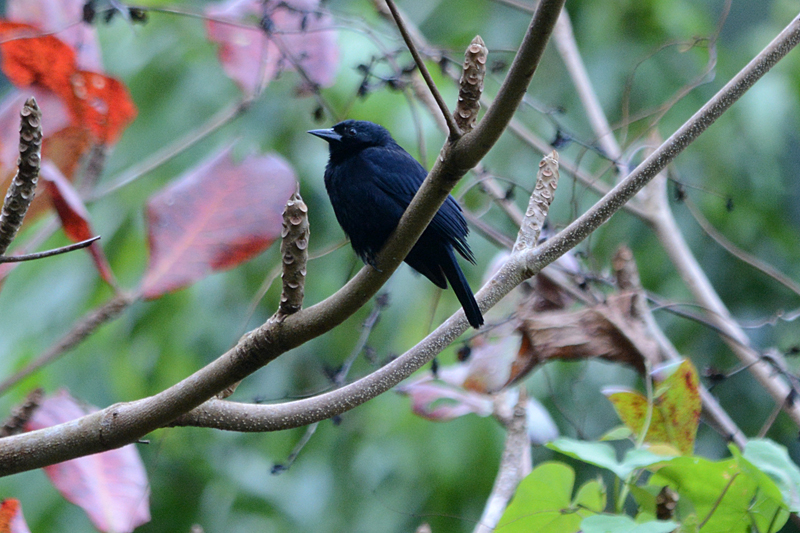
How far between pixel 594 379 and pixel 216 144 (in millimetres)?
2555

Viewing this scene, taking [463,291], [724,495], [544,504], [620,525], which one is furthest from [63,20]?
[724,495]

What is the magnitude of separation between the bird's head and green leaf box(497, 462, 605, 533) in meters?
1.36

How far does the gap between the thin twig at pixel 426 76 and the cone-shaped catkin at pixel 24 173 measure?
0.61 metres

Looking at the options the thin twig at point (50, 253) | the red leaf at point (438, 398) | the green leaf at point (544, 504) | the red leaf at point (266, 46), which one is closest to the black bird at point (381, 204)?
the red leaf at point (266, 46)

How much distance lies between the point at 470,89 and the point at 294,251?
459 millimetres

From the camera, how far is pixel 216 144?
4621 mm

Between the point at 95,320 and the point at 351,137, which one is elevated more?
the point at 351,137

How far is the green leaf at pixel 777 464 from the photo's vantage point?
1.70 meters

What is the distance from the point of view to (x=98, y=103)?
250 cm

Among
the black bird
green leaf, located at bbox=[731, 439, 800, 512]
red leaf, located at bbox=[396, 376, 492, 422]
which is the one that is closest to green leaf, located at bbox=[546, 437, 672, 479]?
green leaf, located at bbox=[731, 439, 800, 512]

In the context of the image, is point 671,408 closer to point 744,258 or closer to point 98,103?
point 744,258

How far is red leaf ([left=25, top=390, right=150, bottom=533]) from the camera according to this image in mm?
2016

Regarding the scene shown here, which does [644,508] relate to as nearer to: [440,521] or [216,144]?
[440,521]

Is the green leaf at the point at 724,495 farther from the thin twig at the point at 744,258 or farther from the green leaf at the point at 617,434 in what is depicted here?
the thin twig at the point at 744,258
